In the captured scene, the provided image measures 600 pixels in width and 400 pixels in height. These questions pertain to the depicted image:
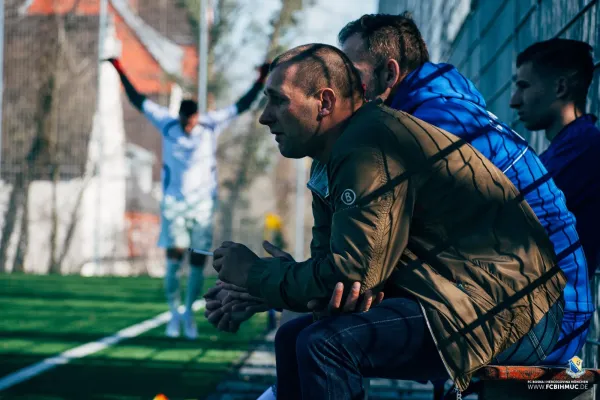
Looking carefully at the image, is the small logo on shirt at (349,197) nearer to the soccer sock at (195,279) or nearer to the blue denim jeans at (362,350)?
the blue denim jeans at (362,350)

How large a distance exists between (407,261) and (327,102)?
20.8 inches

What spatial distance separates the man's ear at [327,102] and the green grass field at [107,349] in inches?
109

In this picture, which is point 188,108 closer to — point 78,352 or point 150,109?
point 150,109

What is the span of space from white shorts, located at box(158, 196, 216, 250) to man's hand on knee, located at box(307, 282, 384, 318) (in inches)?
232

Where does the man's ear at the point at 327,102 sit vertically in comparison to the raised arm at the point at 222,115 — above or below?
below

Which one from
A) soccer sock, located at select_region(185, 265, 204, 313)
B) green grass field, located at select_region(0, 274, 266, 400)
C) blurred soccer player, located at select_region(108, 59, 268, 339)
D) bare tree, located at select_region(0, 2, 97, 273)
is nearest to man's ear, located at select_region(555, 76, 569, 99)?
green grass field, located at select_region(0, 274, 266, 400)

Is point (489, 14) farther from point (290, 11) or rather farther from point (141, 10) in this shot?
point (141, 10)

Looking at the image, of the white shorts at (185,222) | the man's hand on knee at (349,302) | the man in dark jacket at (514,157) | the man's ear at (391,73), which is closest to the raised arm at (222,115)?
the white shorts at (185,222)

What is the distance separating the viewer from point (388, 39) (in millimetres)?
3496

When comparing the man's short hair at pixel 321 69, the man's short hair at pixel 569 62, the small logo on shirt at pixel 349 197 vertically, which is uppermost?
the man's short hair at pixel 569 62

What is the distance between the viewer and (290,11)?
29.6 m

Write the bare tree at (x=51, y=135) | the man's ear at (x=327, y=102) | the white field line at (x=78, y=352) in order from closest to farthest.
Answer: the man's ear at (x=327, y=102)
the white field line at (x=78, y=352)
the bare tree at (x=51, y=135)

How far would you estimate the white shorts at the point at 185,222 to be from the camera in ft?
27.0

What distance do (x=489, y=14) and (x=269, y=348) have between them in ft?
10.9
